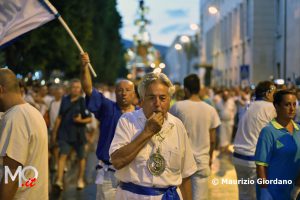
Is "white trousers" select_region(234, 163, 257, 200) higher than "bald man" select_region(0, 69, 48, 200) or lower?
lower

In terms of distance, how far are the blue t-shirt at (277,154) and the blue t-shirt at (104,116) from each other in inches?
73.2

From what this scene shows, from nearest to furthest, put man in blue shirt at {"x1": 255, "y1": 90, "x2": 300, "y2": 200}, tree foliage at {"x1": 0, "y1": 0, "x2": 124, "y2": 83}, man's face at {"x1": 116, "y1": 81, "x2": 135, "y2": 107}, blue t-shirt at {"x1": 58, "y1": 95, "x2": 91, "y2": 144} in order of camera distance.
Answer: man in blue shirt at {"x1": 255, "y1": 90, "x2": 300, "y2": 200} < man's face at {"x1": 116, "y1": 81, "x2": 135, "y2": 107} < blue t-shirt at {"x1": 58, "y1": 95, "x2": 91, "y2": 144} < tree foliage at {"x1": 0, "y1": 0, "x2": 124, "y2": 83}

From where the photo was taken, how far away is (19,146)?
5.60m

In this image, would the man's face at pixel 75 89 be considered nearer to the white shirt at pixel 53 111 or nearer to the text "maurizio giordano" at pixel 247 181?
the white shirt at pixel 53 111

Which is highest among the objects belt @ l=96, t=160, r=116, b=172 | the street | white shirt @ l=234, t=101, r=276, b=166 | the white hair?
the white hair

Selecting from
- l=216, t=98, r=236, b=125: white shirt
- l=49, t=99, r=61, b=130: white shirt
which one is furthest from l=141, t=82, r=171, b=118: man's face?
l=216, t=98, r=236, b=125: white shirt

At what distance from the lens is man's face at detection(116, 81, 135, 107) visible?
27.2ft

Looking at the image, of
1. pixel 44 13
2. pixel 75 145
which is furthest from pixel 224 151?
pixel 44 13

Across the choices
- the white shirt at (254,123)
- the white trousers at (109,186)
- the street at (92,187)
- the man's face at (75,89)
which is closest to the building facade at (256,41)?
the street at (92,187)

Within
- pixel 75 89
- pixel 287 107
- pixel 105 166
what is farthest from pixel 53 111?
pixel 287 107

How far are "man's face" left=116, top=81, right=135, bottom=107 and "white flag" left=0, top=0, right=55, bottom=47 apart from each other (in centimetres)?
124

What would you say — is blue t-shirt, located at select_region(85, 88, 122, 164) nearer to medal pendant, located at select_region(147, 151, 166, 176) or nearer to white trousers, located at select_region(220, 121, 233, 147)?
medal pendant, located at select_region(147, 151, 166, 176)

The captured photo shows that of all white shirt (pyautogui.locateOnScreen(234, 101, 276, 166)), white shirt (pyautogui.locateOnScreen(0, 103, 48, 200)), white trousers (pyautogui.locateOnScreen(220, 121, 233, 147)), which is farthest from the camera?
white trousers (pyautogui.locateOnScreen(220, 121, 233, 147))

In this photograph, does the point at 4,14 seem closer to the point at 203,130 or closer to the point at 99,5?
the point at 203,130
